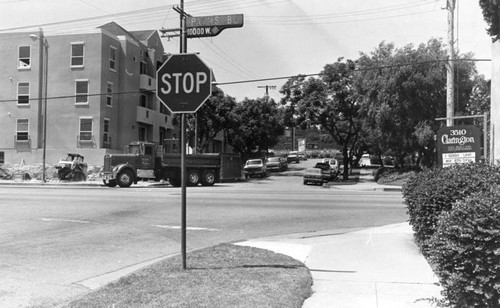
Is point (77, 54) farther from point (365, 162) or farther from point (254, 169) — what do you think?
point (365, 162)

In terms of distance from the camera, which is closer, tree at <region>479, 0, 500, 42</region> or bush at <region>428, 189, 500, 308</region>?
bush at <region>428, 189, 500, 308</region>

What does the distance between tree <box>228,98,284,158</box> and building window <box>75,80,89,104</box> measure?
16422mm

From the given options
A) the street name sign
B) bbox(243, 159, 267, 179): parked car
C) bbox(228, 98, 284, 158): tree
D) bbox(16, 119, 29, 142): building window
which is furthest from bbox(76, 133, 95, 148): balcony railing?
the street name sign

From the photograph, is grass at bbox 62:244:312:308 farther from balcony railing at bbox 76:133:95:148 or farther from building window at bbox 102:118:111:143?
building window at bbox 102:118:111:143

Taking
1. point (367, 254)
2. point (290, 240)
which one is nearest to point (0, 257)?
point (290, 240)

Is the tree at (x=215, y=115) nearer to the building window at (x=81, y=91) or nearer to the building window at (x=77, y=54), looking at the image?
the building window at (x=81, y=91)

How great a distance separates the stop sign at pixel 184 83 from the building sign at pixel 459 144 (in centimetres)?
723

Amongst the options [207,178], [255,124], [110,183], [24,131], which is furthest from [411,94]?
[24,131]

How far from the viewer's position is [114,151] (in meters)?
36.8

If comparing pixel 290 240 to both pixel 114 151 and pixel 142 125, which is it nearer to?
pixel 114 151

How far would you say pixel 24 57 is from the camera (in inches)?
1454

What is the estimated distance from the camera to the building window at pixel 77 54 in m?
36.3

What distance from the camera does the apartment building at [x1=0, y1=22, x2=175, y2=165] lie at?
35969 mm

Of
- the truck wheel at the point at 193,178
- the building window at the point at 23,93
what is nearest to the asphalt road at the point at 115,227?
the truck wheel at the point at 193,178
